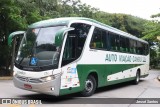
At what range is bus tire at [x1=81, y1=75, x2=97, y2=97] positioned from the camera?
488 inches

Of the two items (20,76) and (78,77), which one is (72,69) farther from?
(20,76)

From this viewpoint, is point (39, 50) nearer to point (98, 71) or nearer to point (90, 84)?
point (90, 84)

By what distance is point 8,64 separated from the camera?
24.0m

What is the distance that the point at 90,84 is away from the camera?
1272cm

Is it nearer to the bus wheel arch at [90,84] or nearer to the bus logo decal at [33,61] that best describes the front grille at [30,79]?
the bus logo decal at [33,61]

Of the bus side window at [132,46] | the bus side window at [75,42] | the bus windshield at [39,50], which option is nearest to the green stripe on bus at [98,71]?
the bus side window at [75,42]

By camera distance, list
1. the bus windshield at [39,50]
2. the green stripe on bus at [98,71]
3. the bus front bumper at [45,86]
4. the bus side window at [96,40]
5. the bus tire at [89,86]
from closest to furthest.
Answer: the bus front bumper at [45,86], the bus windshield at [39,50], the green stripe on bus at [98,71], the bus tire at [89,86], the bus side window at [96,40]

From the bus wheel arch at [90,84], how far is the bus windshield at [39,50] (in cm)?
247

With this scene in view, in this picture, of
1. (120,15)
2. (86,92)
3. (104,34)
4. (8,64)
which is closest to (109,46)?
(104,34)

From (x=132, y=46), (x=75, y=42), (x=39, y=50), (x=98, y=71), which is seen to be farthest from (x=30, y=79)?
(x=132, y=46)

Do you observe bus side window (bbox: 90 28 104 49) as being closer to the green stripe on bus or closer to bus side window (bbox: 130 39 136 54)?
the green stripe on bus

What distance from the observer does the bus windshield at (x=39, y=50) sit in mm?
10427

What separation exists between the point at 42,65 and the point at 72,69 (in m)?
1.38

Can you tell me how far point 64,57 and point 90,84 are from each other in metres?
2.53
